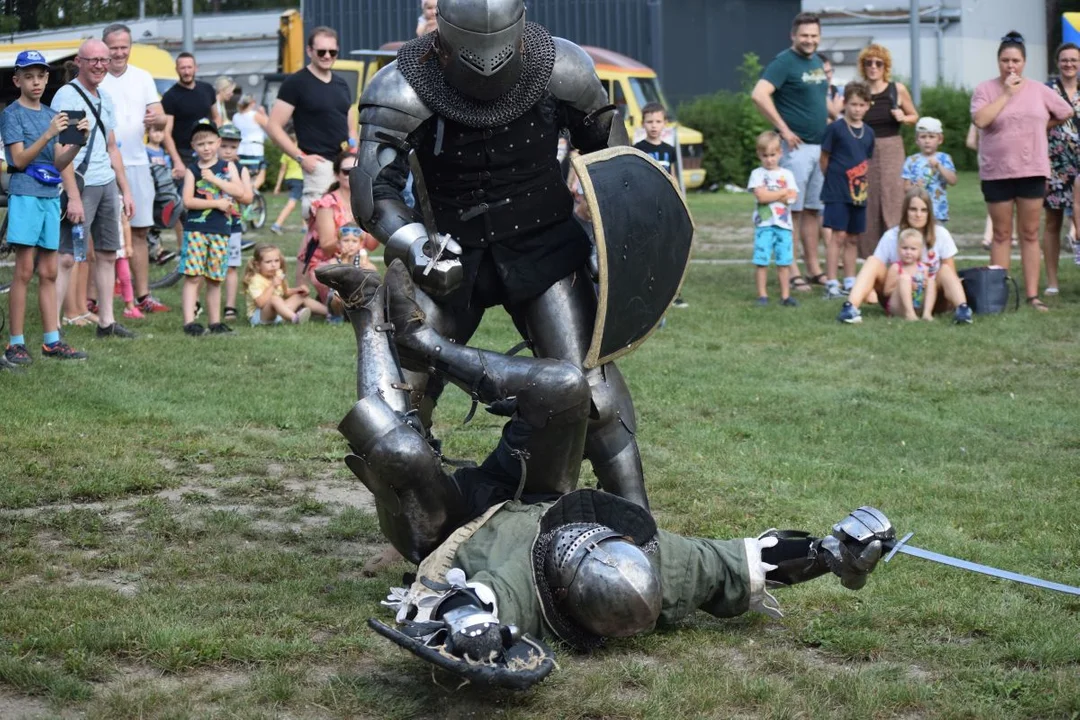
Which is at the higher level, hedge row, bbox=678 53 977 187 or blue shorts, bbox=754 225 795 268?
hedge row, bbox=678 53 977 187

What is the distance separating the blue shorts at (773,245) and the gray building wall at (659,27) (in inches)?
702

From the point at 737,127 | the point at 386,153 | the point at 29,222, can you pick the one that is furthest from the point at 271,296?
the point at 737,127

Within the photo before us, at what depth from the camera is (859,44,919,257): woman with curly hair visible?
11.2 meters

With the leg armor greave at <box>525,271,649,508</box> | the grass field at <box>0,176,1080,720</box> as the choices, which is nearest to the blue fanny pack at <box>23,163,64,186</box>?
the grass field at <box>0,176,1080,720</box>

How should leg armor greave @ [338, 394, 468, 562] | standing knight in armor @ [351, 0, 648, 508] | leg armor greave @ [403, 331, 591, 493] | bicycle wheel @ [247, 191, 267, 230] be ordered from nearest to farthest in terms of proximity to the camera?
leg armor greave @ [338, 394, 468, 562] < leg armor greave @ [403, 331, 591, 493] < standing knight in armor @ [351, 0, 648, 508] < bicycle wheel @ [247, 191, 267, 230]

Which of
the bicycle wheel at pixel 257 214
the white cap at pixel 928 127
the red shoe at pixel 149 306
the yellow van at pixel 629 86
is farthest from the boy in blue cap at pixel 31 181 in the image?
the yellow van at pixel 629 86

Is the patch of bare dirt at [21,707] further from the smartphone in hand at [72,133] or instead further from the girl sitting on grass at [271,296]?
the girl sitting on grass at [271,296]

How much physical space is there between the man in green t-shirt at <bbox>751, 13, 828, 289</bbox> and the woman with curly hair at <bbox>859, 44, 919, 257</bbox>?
434 mm

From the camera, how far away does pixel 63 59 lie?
14.7 m

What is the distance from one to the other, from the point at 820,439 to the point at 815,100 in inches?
198

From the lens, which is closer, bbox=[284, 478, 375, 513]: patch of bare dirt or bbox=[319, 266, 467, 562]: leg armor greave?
bbox=[319, 266, 467, 562]: leg armor greave

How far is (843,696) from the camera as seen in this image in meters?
3.56

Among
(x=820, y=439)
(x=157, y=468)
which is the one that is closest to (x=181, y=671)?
(x=157, y=468)

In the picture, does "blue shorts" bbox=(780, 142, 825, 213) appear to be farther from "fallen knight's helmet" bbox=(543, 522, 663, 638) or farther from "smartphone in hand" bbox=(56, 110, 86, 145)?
"fallen knight's helmet" bbox=(543, 522, 663, 638)
